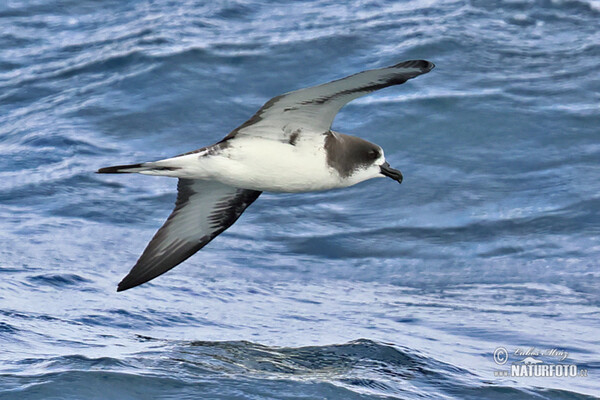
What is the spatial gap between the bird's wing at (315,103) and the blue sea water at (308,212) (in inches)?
74.7

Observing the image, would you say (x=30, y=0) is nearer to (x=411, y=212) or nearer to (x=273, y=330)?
(x=411, y=212)

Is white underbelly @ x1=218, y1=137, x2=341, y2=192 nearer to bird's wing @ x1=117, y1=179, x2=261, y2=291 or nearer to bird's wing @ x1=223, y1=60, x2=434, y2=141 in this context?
bird's wing @ x1=223, y1=60, x2=434, y2=141

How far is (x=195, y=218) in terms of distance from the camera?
390 inches

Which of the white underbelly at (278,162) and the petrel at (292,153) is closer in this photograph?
the petrel at (292,153)

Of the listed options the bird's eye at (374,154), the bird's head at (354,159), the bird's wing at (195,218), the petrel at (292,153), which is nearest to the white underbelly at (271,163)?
the petrel at (292,153)

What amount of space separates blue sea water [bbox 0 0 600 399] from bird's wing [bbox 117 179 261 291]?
784 mm

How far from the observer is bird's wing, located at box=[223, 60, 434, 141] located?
7.43 metres

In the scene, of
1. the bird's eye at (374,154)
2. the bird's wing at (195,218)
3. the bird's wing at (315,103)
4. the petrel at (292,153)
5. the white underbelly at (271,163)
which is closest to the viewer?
the bird's wing at (315,103)

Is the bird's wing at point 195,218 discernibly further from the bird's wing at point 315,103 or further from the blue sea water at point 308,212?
the bird's wing at point 315,103

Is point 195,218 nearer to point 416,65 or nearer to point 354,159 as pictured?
point 354,159

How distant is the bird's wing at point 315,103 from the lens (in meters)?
7.43

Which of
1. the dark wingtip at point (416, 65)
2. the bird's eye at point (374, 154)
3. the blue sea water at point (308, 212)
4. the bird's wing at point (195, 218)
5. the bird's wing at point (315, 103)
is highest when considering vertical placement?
the dark wingtip at point (416, 65)

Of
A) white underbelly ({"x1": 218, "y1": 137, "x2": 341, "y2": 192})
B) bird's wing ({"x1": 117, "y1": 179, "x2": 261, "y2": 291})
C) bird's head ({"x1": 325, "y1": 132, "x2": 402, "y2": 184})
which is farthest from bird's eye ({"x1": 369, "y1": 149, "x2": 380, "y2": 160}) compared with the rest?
bird's wing ({"x1": 117, "y1": 179, "x2": 261, "y2": 291})

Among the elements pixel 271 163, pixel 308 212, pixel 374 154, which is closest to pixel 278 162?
pixel 271 163
